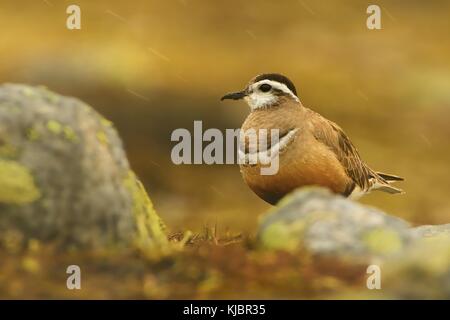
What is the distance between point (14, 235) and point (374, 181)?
543 cm

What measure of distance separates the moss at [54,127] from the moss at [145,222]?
786 mm

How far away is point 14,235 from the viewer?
6.32 metres

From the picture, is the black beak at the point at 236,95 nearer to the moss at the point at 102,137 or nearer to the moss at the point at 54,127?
the moss at the point at 102,137

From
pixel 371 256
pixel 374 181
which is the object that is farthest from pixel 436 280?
pixel 374 181

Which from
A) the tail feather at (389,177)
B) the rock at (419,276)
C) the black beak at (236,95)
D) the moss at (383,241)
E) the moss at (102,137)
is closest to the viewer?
the rock at (419,276)

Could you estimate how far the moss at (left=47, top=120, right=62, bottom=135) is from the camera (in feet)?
21.9

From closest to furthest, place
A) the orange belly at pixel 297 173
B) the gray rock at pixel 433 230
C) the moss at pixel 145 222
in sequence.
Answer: the moss at pixel 145 222, the orange belly at pixel 297 173, the gray rock at pixel 433 230

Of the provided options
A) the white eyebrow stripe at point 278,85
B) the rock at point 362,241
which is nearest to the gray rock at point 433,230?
the white eyebrow stripe at point 278,85

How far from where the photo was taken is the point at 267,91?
8.90 meters

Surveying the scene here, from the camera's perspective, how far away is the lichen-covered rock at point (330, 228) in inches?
242

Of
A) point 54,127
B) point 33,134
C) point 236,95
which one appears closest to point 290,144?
point 236,95

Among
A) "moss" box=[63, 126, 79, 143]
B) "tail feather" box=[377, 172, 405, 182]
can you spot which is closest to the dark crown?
"tail feather" box=[377, 172, 405, 182]
